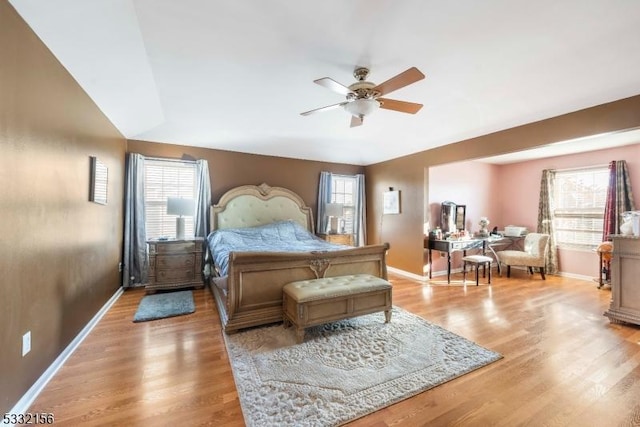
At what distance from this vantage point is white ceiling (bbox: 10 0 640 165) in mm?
1920

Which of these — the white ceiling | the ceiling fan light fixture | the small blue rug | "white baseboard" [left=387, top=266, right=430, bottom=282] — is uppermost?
the white ceiling

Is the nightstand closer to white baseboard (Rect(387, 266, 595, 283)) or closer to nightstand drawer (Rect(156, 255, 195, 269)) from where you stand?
white baseboard (Rect(387, 266, 595, 283))

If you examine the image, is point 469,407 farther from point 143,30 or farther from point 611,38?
point 143,30

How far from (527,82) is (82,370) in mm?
4880

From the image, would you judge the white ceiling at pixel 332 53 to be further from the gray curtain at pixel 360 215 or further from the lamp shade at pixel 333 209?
the gray curtain at pixel 360 215

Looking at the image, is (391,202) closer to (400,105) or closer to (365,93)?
(400,105)

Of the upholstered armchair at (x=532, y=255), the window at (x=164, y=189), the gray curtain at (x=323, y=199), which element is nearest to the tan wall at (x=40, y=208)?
the window at (x=164, y=189)

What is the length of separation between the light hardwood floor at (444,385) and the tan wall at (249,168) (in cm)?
248

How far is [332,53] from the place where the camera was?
8.00ft

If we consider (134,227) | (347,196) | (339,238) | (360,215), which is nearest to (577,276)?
(360,215)

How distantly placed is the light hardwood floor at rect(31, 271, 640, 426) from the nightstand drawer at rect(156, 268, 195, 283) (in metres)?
0.65

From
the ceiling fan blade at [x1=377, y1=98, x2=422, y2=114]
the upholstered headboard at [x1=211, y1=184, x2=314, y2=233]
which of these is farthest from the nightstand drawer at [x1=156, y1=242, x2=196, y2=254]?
the ceiling fan blade at [x1=377, y1=98, x2=422, y2=114]

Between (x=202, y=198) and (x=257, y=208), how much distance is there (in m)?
0.98

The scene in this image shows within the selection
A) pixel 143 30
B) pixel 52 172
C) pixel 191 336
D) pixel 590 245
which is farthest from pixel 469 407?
pixel 590 245
